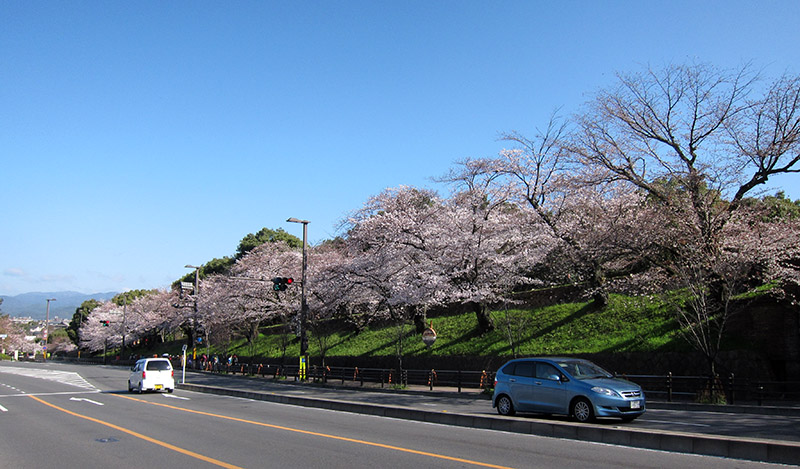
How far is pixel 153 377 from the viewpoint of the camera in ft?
87.0

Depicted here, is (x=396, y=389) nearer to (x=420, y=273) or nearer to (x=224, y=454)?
(x=420, y=273)

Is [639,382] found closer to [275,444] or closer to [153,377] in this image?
[275,444]

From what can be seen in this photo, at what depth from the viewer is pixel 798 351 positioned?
21344 mm

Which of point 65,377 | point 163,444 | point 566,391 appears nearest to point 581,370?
point 566,391

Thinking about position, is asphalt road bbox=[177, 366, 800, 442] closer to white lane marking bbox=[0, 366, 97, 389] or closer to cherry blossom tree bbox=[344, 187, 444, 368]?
cherry blossom tree bbox=[344, 187, 444, 368]

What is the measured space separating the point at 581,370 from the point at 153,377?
2061 cm

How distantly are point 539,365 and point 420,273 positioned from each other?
16.6 m

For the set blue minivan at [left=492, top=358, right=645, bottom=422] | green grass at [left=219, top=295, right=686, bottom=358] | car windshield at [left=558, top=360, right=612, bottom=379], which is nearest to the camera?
blue minivan at [left=492, top=358, right=645, bottom=422]

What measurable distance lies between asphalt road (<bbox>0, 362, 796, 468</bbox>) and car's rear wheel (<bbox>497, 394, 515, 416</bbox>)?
2084mm

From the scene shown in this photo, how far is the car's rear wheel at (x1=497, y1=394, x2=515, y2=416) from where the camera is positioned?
14.8 metres

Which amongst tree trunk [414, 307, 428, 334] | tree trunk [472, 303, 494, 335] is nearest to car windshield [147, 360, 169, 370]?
tree trunk [414, 307, 428, 334]

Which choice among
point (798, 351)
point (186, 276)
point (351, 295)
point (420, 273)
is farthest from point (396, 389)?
point (186, 276)

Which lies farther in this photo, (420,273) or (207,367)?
(207,367)

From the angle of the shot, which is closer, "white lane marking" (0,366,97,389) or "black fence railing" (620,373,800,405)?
"black fence railing" (620,373,800,405)
